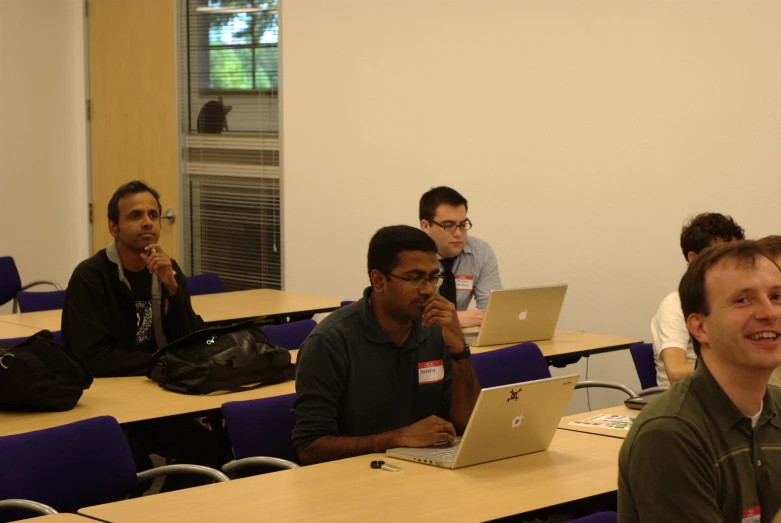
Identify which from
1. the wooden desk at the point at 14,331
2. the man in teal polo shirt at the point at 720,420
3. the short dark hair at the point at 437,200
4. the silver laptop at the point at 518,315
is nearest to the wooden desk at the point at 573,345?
the silver laptop at the point at 518,315

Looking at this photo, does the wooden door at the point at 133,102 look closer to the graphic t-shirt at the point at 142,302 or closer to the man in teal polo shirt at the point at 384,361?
the graphic t-shirt at the point at 142,302

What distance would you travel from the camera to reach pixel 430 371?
3.21 meters

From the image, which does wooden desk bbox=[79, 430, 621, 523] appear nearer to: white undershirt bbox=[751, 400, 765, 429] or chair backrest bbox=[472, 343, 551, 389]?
white undershirt bbox=[751, 400, 765, 429]

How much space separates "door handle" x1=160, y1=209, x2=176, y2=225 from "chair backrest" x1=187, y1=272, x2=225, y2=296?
5.70 ft

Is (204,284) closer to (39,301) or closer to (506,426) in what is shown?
(39,301)

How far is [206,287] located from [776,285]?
4814 millimetres

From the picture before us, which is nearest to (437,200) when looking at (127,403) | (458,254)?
(458,254)

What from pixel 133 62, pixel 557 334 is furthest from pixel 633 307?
pixel 133 62

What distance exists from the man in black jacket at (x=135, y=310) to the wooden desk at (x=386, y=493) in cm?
133

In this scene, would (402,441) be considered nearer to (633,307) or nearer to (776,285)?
(776,285)

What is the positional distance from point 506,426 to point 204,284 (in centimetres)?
394

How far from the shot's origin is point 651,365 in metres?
4.29

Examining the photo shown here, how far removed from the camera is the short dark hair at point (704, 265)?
2031 mm

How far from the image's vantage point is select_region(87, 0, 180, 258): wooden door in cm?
811
